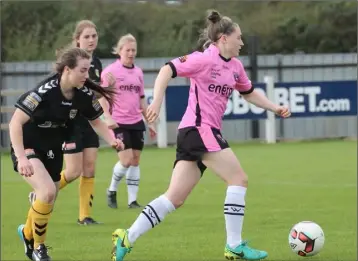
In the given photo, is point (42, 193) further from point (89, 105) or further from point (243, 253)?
point (243, 253)

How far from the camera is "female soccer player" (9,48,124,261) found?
301 inches

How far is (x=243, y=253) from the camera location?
7.76 m

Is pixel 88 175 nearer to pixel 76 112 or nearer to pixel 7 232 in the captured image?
pixel 7 232

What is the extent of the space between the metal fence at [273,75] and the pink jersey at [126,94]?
1023cm

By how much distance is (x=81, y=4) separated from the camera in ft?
106

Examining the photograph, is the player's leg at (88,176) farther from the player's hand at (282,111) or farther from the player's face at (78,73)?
the player's hand at (282,111)

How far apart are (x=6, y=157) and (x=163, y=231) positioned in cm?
1121

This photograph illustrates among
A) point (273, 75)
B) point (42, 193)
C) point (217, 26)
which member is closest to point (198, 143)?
point (217, 26)

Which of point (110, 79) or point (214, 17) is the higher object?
point (214, 17)

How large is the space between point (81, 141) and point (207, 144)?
264 centimetres

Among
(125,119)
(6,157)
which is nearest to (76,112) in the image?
(125,119)

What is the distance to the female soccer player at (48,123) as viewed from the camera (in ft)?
25.0

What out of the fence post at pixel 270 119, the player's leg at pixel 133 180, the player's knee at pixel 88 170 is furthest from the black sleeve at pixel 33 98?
the fence post at pixel 270 119

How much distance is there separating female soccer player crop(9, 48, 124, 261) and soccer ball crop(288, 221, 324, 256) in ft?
5.63
